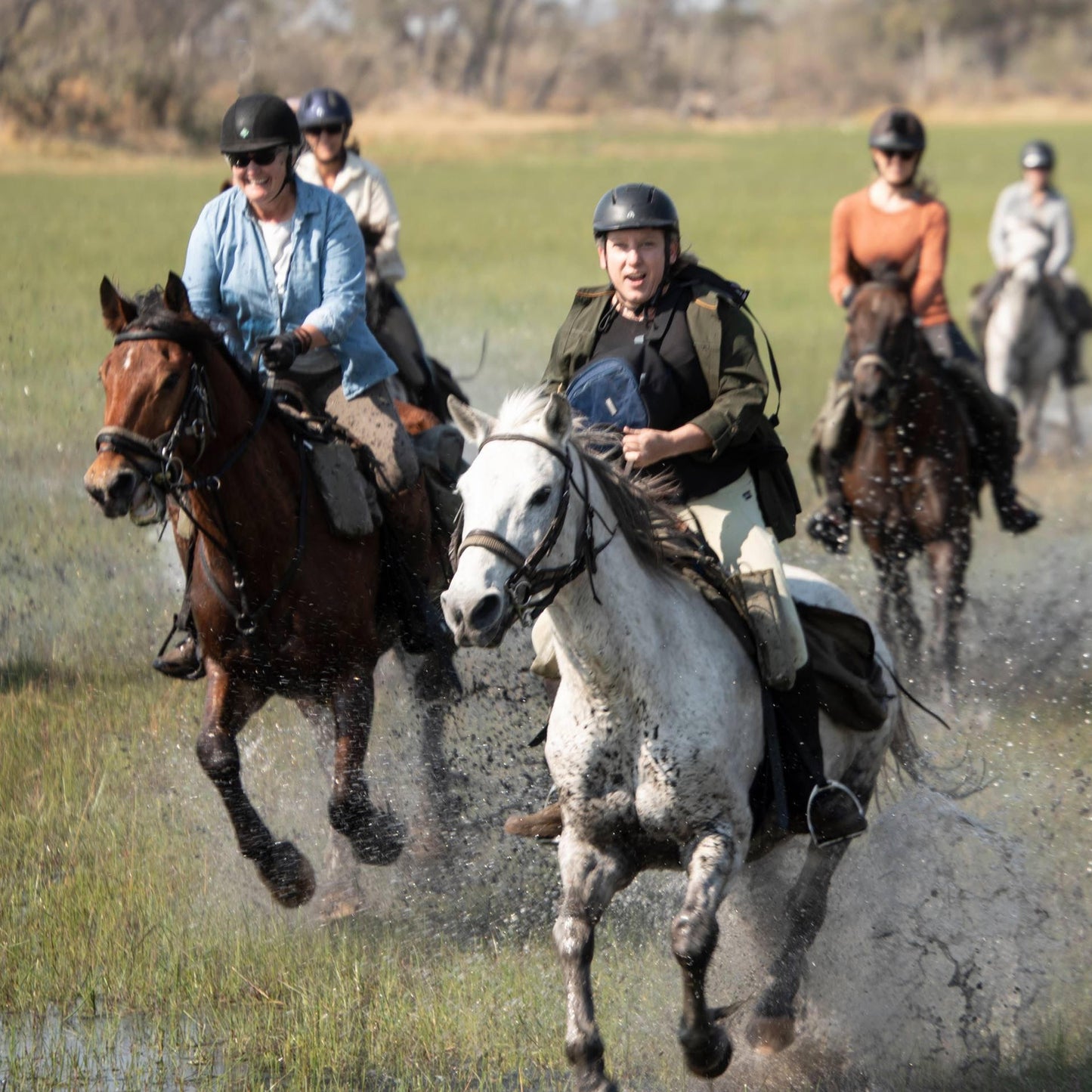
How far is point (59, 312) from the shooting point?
17859mm

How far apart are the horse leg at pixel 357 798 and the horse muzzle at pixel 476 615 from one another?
252 cm

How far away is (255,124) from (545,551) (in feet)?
9.37

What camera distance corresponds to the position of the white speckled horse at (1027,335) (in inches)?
698

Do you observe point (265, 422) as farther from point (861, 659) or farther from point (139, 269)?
point (139, 269)

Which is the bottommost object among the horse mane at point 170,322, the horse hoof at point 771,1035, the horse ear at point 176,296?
the horse hoof at point 771,1035

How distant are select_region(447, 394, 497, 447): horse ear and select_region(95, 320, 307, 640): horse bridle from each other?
1.40m

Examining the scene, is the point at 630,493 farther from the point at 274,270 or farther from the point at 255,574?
the point at 274,270

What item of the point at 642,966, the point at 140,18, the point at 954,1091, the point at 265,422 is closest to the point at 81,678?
the point at 265,422

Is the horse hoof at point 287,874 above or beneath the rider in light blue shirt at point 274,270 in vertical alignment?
beneath

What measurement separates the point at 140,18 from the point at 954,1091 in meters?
55.5

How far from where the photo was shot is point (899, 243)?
1037 cm

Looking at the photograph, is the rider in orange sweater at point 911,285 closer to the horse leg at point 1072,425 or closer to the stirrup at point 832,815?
the stirrup at point 832,815

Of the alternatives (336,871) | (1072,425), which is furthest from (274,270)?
(1072,425)

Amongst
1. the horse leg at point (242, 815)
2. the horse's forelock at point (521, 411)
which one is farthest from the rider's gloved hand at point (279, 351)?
the horse's forelock at point (521, 411)
